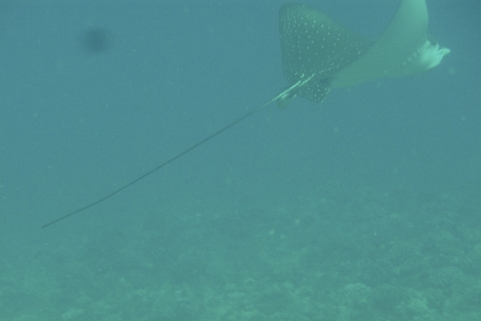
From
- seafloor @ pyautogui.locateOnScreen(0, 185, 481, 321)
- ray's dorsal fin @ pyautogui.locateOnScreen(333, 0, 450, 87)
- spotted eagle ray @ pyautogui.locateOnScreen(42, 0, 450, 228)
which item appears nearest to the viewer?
ray's dorsal fin @ pyautogui.locateOnScreen(333, 0, 450, 87)

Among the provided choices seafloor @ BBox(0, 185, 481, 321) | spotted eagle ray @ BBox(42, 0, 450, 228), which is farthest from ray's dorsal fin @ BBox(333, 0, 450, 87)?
seafloor @ BBox(0, 185, 481, 321)

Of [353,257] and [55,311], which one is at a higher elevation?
[353,257]

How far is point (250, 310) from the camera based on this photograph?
746cm

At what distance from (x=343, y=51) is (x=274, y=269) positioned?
Answer: 6147 millimetres

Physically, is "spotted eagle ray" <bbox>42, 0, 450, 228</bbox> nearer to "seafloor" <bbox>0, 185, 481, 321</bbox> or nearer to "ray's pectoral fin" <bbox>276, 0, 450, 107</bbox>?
"ray's pectoral fin" <bbox>276, 0, 450, 107</bbox>

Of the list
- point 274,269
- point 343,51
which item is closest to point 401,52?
point 343,51

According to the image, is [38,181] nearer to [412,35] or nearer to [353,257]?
[353,257]

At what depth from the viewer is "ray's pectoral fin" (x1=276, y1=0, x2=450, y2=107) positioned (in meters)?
3.58

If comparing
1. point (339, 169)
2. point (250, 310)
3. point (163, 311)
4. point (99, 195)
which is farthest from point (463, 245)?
point (99, 195)

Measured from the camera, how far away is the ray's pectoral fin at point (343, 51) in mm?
3576

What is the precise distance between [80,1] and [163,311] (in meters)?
29.1

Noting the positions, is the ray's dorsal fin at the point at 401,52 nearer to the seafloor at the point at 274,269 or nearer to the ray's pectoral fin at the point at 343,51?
the ray's pectoral fin at the point at 343,51

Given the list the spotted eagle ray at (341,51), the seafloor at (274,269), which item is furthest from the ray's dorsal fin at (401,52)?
the seafloor at (274,269)

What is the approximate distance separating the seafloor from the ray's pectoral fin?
15.5ft
